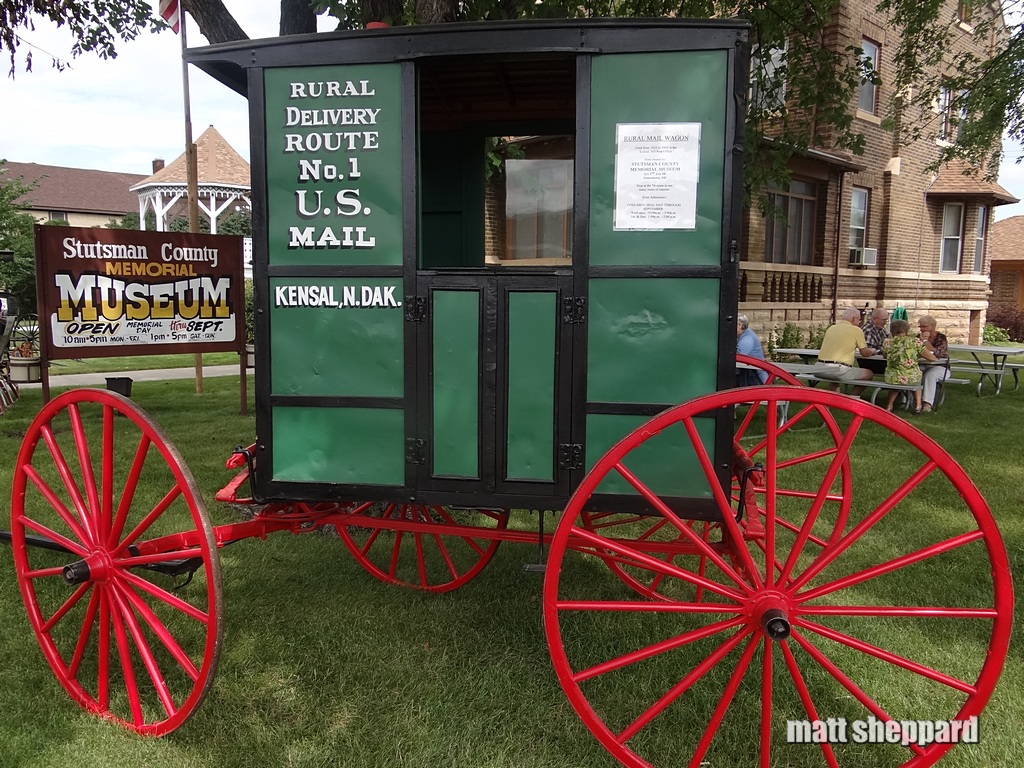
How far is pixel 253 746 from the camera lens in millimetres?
2588

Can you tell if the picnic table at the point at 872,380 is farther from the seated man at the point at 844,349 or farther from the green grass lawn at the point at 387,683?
the green grass lawn at the point at 387,683

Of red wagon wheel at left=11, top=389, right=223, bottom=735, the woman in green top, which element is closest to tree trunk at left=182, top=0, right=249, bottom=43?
red wagon wheel at left=11, top=389, right=223, bottom=735

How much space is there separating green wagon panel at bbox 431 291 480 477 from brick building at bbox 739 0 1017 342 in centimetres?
1147

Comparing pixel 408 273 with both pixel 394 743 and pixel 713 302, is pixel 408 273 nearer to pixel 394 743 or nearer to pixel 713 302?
pixel 713 302

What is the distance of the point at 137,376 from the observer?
12156 mm

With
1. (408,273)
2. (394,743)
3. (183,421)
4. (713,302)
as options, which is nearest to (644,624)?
(394,743)

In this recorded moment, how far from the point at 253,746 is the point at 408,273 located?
1847mm

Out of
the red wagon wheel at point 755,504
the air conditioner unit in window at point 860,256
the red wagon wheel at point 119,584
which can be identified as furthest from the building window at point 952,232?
the red wagon wheel at point 119,584

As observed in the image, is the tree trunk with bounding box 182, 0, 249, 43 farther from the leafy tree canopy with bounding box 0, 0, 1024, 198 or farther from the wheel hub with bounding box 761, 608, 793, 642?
the wheel hub with bounding box 761, 608, 793, 642

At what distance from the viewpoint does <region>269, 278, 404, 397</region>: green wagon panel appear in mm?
2699

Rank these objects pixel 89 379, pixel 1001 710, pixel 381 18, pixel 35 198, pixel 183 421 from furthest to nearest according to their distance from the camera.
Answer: pixel 35 198, pixel 89 379, pixel 183 421, pixel 381 18, pixel 1001 710

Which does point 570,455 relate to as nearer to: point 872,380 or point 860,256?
point 872,380

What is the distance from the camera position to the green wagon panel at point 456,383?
2.64 metres

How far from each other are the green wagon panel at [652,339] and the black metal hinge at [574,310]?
3 centimetres
